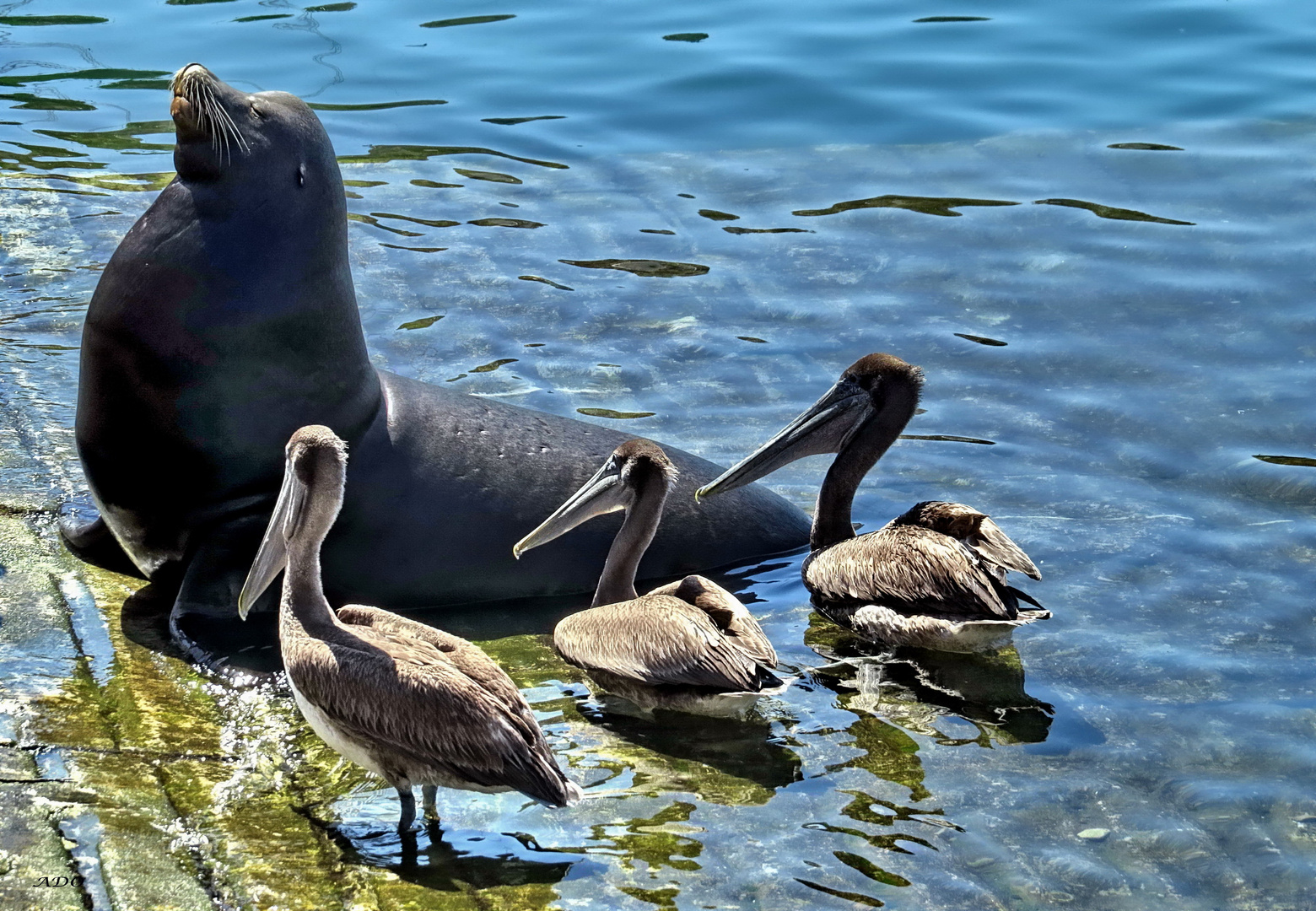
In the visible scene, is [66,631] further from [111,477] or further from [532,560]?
[532,560]

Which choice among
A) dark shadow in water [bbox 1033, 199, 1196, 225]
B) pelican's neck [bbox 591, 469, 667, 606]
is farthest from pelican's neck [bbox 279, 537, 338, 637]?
dark shadow in water [bbox 1033, 199, 1196, 225]

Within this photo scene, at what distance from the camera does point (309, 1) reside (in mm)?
19031

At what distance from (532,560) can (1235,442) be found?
13.6 feet

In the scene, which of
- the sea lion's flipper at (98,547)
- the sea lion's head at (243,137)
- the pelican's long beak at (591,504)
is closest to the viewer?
the sea lion's head at (243,137)

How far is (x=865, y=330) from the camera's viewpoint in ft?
36.9

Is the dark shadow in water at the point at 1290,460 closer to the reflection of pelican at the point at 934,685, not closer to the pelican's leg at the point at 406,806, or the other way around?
the reflection of pelican at the point at 934,685

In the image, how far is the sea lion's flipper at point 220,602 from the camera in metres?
7.00

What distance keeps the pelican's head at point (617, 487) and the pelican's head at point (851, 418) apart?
2.85 feet

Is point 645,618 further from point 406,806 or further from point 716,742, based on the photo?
point 406,806

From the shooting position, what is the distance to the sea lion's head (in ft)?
24.3

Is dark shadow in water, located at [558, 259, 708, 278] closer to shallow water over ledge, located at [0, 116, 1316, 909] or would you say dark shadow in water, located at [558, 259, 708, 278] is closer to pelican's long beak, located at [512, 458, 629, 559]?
shallow water over ledge, located at [0, 116, 1316, 909]

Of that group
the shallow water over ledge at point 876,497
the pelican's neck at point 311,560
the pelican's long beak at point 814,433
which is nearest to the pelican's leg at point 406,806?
the shallow water over ledge at point 876,497

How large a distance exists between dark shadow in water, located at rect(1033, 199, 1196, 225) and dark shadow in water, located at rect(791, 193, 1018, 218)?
14.3 inches

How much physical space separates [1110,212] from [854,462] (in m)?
5.60
